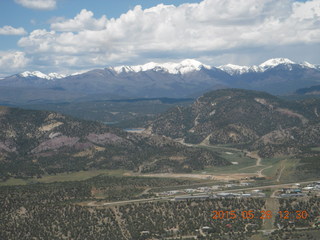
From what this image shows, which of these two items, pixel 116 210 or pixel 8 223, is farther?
pixel 116 210

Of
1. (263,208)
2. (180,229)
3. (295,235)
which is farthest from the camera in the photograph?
(263,208)

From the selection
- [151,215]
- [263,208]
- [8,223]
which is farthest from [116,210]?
[263,208]

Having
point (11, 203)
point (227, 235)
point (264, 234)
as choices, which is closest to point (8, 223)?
point (11, 203)

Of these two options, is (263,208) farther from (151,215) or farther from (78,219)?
(78,219)

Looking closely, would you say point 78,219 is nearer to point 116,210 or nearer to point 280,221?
point 116,210

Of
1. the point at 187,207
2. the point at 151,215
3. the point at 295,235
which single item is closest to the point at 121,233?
the point at 151,215

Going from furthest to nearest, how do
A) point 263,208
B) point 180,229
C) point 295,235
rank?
point 263,208 < point 180,229 < point 295,235

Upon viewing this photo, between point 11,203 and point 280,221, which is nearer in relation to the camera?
point 280,221

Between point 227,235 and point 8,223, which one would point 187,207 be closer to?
point 227,235
